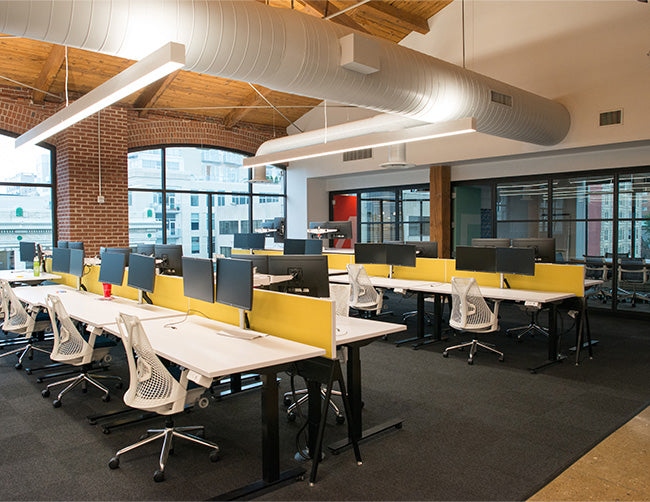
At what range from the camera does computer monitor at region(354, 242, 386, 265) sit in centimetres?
710

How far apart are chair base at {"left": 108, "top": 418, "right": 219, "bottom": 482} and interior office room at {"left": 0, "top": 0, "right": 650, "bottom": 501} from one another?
71 mm

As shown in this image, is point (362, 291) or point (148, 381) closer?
point (148, 381)

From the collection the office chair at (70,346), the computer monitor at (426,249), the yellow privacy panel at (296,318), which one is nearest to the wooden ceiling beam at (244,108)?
the computer monitor at (426,249)

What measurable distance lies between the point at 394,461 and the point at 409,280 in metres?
3.98

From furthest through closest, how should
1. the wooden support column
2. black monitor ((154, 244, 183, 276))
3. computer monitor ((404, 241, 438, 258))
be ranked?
1. the wooden support column
2. computer monitor ((404, 241, 438, 258))
3. black monitor ((154, 244, 183, 276))

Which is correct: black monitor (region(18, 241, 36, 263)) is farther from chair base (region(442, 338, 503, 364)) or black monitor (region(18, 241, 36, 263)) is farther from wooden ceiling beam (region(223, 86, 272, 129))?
chair base (region(442, 338, 503, 364))

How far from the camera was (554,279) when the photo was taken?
563 cm

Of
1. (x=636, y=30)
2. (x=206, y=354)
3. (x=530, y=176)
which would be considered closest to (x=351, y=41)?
(x=206, y=354)

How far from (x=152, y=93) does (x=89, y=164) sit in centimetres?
169

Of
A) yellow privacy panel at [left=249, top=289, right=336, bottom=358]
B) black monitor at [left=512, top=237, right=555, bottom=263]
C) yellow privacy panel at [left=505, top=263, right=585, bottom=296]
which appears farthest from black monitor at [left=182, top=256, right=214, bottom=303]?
black monitor at [left=512, top=237, right=555, bottom=263]

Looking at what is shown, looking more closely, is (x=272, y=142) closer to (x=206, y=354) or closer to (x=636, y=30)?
(x=636, y=30)

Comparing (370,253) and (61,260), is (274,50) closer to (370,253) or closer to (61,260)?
(370,253)

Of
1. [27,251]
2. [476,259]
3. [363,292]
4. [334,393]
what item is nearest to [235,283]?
[334,393]

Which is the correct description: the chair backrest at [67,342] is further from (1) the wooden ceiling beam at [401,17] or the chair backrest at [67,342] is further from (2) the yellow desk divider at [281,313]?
(1) the wooden ceiling beam at [401,17]
